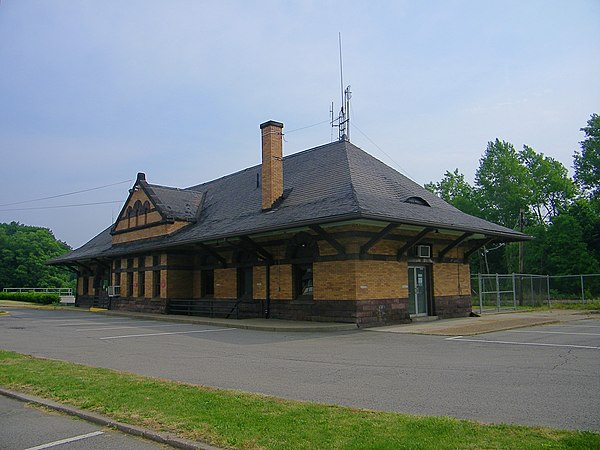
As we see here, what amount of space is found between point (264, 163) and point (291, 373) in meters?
13.8

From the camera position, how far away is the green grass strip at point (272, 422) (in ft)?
15.5

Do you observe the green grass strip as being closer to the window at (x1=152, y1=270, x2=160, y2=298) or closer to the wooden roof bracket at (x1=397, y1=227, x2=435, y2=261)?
the wooden roof bracket at (x1=397, y1=227, x2=435, y2=261)

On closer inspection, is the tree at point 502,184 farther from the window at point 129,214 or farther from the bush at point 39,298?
the bush at point 39,298

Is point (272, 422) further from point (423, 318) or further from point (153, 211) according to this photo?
point (153, 211)

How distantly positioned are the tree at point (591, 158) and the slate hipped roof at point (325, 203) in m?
30.3

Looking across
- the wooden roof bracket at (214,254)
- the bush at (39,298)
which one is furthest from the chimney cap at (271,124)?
the bush at (39,298)

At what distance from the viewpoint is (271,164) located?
21.5 meters

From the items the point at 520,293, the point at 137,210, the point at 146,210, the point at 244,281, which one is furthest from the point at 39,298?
the point at 520,293

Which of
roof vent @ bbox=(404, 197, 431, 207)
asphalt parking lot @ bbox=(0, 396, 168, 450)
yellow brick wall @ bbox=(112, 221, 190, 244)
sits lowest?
asphalt parking lot @ bbox=(0, 396, 168, 450)

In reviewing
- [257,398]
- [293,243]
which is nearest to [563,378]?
[257,398]

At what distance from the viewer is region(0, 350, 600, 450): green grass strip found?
4738mm

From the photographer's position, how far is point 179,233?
2597 cm

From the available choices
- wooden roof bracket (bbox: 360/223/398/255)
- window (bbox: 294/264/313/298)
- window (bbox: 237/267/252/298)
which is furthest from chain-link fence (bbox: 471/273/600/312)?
window (bbox: 237/267/252/298)

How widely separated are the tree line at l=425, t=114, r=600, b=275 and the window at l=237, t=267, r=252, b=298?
30833 millimetres
